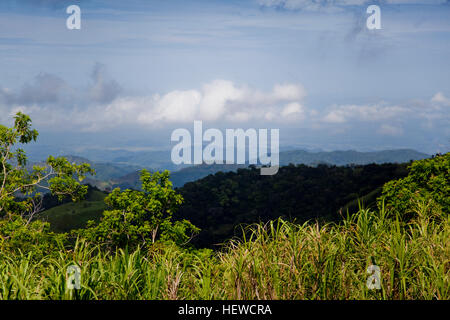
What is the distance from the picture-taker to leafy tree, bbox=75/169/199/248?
16.5m

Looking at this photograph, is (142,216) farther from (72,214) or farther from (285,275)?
(72,214)

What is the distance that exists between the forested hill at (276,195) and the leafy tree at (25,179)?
50763mm

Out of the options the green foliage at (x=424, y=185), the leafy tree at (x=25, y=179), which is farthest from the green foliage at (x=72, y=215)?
the green foliage at (x=424, y=185)

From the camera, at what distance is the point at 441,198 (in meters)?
16.9

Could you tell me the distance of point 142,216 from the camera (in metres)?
17.1

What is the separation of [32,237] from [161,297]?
11.0 m

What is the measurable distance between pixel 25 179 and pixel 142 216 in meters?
5.08

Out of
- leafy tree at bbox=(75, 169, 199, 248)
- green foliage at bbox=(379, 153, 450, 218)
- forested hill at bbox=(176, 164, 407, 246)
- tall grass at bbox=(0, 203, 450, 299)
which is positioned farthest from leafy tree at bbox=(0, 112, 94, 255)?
forested hill at bbox=(176, 164, 407, 246)

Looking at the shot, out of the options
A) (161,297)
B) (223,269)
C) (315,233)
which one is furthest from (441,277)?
(161,297)

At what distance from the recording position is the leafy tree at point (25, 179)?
15.3m

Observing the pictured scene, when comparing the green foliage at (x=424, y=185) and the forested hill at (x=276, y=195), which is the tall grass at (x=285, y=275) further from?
the forested hill at (x=276, y=195)

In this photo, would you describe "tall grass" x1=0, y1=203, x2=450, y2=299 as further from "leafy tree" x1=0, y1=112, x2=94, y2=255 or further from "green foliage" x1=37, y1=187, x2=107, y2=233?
"green foliage" x1=37, y1=187, x2=107, y2=233

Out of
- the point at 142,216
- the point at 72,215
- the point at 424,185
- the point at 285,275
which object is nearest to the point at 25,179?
the point at 142,216
